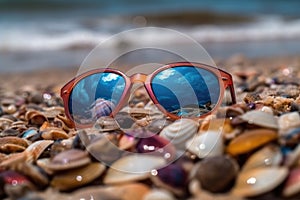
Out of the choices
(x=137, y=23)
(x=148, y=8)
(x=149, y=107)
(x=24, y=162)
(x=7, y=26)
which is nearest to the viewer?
(x=24, y=162)

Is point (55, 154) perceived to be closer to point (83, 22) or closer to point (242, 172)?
point (242, 172)

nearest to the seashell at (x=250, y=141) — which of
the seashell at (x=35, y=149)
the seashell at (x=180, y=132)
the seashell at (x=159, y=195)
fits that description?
the seashell at (x=180, y=132)

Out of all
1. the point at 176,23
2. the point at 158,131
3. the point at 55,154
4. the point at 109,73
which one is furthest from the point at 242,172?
the point at 176,23

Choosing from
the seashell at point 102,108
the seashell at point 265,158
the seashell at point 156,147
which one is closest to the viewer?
the seashell at point 265,158

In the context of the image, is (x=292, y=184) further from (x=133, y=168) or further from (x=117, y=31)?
(x=117, y=31)

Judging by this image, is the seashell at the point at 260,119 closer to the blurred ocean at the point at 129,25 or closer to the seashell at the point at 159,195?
the seashell at the point at 159,195
